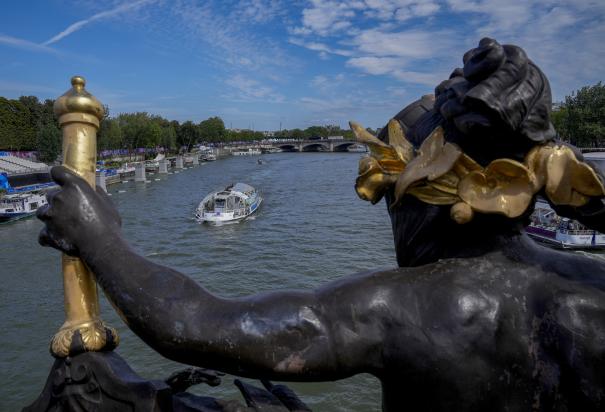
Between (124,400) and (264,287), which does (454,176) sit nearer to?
(124,400)

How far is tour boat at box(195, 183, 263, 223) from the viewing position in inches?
930

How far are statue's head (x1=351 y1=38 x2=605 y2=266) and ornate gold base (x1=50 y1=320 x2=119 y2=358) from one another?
0.81 m

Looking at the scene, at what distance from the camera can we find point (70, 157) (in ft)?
4.52

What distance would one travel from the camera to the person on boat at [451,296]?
1.18 m

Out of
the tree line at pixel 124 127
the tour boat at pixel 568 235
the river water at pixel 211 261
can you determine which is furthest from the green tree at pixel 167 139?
the tour boat at pixel 568 235

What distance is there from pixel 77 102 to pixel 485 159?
3.51 ft

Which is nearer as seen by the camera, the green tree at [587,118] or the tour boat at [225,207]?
the tour boat at [225,207]

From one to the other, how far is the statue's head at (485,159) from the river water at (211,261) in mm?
3916

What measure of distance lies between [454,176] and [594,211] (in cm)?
34

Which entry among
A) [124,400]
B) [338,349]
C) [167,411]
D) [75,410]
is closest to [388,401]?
[338,349]

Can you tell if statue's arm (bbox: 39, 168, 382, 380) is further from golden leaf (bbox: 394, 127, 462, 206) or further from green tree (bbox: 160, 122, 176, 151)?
green tree (bbox: 160, 122, 176, 151)

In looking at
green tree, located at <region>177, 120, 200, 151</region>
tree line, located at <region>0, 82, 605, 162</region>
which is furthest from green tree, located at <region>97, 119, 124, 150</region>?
green tree, located at <region>177, 120, 200, 151</region>

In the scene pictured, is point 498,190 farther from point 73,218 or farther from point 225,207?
point 225,207

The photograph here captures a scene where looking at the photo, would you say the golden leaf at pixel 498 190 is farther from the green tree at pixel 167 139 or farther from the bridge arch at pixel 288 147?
the bridge arch at pixel 288 147
